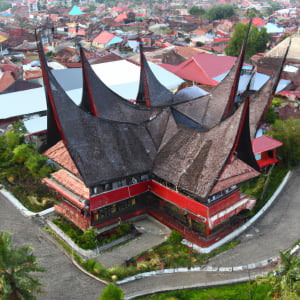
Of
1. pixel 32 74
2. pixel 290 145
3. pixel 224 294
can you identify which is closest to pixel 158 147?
pixel 224 294

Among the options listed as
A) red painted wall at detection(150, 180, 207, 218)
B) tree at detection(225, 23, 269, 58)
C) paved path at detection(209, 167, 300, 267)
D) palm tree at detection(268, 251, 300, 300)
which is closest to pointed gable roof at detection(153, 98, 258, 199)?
red painted wall at detection(150, 180, 207, 218)

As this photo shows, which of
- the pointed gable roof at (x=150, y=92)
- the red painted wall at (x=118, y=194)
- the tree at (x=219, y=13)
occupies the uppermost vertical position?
the pointed gable roof at (x=150, y=92)

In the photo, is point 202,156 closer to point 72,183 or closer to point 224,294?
point 224,294

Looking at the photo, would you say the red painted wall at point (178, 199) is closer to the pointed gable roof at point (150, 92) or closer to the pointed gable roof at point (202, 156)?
the pointed gable roof at point (202, 156)

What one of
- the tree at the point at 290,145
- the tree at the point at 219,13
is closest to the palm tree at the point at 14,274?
the tree at the point at 290,145

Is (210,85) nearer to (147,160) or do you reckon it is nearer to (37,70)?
(37,70)

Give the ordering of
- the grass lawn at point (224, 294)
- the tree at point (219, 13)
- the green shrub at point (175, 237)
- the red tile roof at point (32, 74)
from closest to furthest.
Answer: the grass lawn at point (224, 294) < the green shrub at point (175, 237) < the red tile roof at point (32, 74) < the tree at point (219, 13)

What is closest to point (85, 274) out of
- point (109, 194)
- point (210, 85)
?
point (109, 194)
